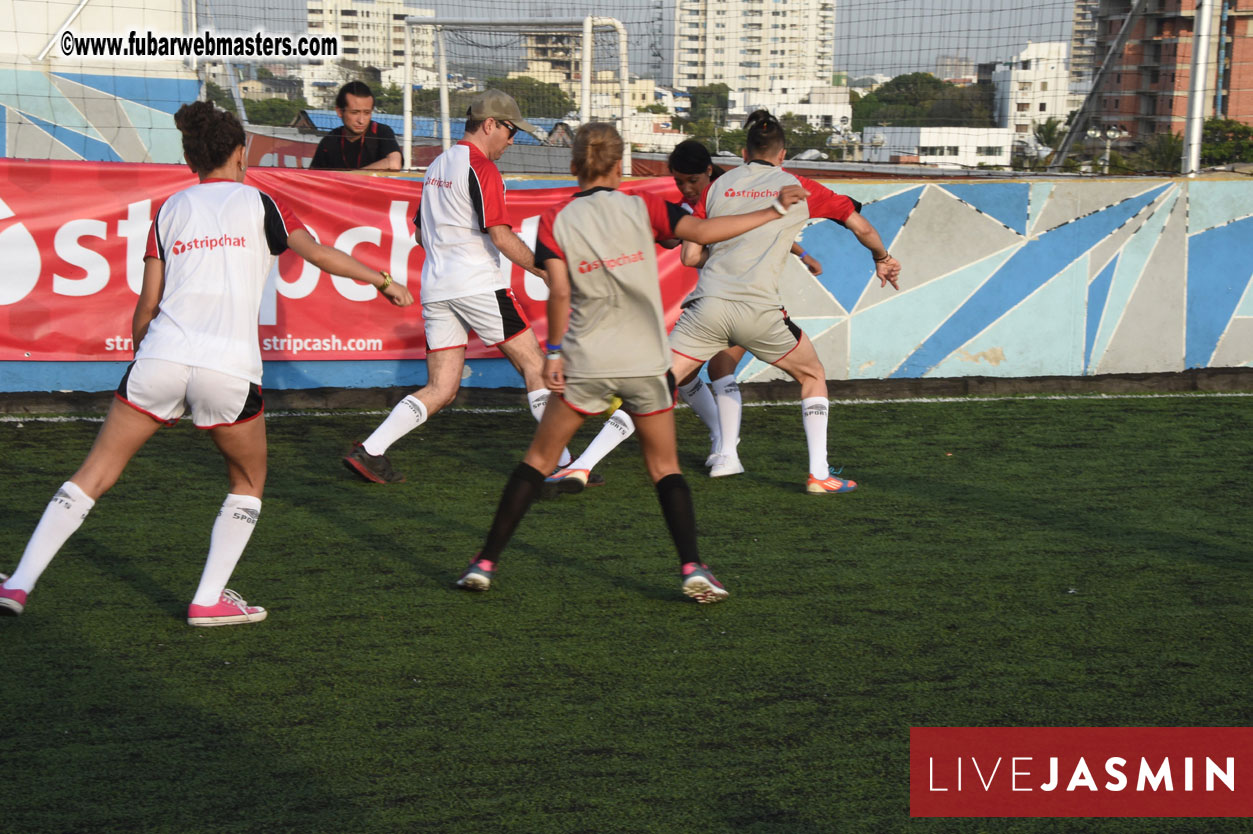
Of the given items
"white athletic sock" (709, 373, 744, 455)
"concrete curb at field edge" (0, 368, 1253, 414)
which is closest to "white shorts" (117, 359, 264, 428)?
"white athletic sock" (709, 373, 744, 455)

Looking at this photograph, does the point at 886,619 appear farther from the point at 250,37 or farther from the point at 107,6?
the point at 107,6

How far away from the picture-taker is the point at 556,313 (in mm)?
4793

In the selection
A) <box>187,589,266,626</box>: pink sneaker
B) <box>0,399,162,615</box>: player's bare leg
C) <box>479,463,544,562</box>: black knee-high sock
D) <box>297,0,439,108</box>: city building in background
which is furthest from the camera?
<box>297,0,439,108</box>: city building in background

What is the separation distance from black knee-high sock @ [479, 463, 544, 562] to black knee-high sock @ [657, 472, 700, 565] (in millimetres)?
475

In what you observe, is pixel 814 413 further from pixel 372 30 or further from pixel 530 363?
pixel 372 30

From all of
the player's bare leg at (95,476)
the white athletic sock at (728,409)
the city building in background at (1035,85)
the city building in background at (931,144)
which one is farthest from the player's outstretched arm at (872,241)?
the city building in background at (931,144)

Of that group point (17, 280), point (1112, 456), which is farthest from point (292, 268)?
point (1112, 456)

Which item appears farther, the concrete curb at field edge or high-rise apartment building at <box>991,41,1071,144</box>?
high-rise apartment building at <box>991,41,1071,144</box>

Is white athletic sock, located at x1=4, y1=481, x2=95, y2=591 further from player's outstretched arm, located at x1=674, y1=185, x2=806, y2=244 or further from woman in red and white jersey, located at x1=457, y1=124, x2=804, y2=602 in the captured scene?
player's outstretched arm, located at x1=674, y1=185, x2=806, y2=244

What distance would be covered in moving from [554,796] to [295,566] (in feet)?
8.00

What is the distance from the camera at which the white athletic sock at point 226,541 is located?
15.0ft

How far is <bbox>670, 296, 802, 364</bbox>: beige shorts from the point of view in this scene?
6.60m

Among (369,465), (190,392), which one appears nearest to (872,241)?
(369,465)

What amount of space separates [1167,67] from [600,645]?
27.2ft
